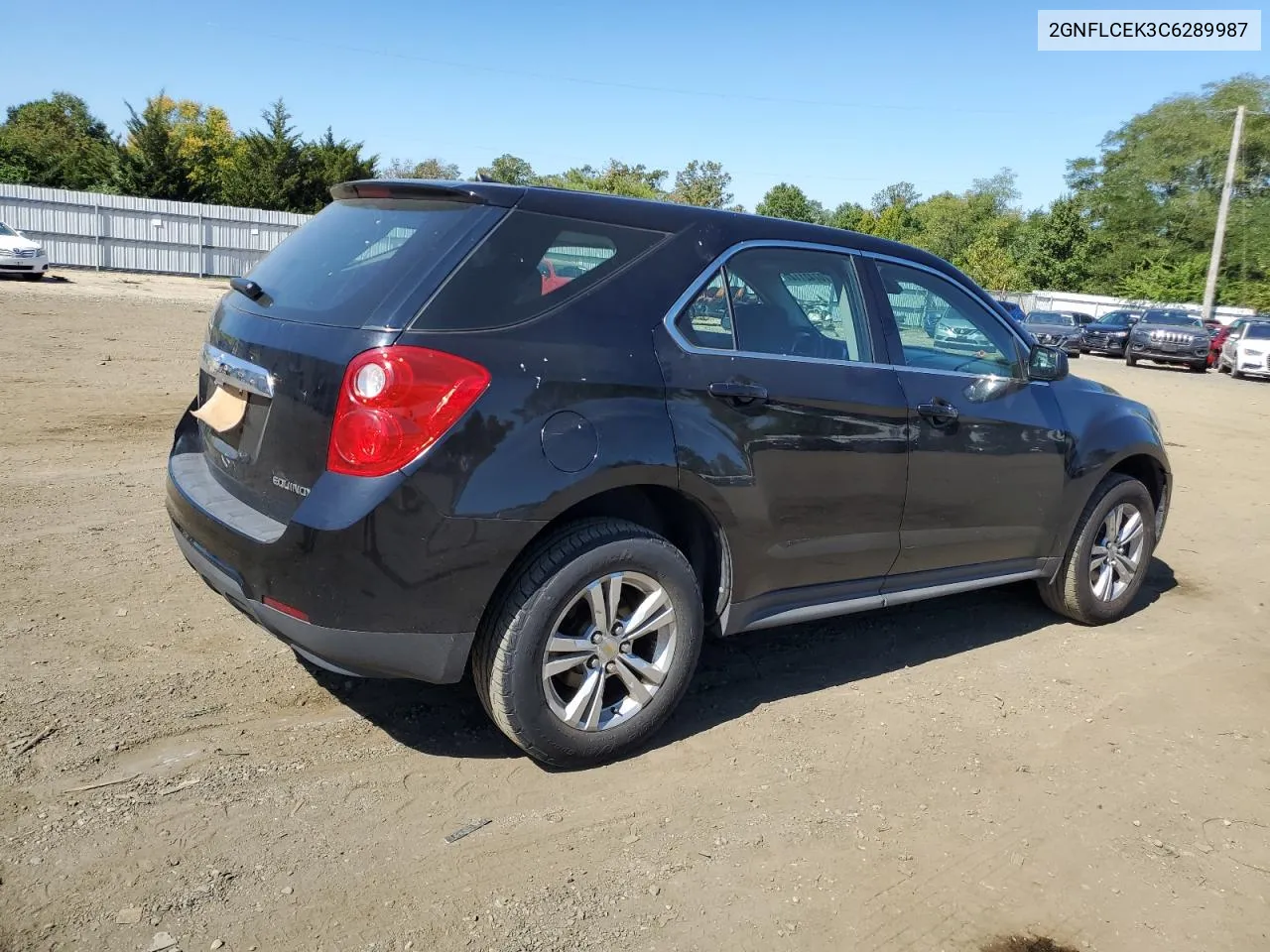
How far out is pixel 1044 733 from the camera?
13.3 feet

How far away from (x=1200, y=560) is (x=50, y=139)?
61895 mm

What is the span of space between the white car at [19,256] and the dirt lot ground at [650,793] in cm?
1975

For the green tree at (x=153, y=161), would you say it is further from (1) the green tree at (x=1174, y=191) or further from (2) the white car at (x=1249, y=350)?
(1) the green tree at (x=1174, y=191)

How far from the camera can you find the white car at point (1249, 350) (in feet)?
84.4

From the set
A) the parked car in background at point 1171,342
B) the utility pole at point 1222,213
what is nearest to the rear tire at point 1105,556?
the parked car in background at point 1171,342

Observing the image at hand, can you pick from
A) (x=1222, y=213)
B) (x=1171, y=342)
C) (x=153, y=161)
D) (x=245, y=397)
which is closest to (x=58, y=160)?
(x=153, y=161)

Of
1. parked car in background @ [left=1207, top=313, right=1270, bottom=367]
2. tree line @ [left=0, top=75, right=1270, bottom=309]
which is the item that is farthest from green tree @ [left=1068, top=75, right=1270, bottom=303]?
parked car in background @ [left=1207, top=313, right=1270, bottom=367]

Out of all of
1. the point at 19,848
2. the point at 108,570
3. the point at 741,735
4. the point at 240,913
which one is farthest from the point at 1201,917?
the point at 108,570

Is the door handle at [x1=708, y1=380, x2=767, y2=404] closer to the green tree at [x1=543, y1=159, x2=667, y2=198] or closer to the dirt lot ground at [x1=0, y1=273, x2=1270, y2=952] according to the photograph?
the dirt lot ground at [x1=0, y1=273, x2=1270, y2=952]

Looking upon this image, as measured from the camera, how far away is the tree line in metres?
42.9

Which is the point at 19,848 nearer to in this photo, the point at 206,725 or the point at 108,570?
the point at 206,725

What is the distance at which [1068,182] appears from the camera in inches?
2530

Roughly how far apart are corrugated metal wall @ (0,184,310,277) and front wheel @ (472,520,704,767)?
2708 cm

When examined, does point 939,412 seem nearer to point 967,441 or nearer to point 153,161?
point 967,441
